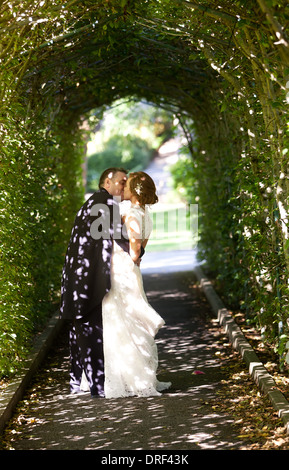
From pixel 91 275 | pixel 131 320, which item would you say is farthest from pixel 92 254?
pixel 131 320

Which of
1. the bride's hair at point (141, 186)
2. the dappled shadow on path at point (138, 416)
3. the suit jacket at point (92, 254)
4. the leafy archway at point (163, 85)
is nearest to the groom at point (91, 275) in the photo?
the suit jacket at point (92, 254)

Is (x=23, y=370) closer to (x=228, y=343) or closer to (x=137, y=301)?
(x=137, y=301)

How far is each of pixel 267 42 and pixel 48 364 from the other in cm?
431

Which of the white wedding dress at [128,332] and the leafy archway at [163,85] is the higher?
the leafy archway at [163,85]

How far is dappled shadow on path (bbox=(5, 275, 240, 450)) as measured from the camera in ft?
16.8

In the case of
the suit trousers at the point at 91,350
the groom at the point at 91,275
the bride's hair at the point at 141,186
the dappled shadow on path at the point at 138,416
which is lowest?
the dappled shadow on path at the point at 138,416

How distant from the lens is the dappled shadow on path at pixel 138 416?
5.11m

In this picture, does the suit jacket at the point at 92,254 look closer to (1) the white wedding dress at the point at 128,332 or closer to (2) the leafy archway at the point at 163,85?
(1) the white wedding dress at the point at 128,332

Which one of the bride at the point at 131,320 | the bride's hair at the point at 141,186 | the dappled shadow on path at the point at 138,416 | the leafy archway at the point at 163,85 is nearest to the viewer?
the dappled shadow on path at the point at 138,416

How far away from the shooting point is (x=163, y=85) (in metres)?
12.3

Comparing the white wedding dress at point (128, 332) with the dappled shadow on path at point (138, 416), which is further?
the white wedding dress at point (128, 332)

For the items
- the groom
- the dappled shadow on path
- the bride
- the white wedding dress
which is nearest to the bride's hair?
the bride

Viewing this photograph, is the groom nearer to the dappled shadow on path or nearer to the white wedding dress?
the white wedding dress
